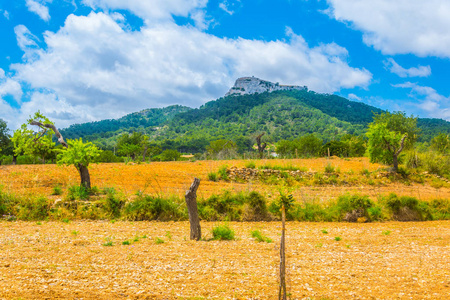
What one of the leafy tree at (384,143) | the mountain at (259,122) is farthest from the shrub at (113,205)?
the mountain at (259,122)

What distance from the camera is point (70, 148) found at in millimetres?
14414

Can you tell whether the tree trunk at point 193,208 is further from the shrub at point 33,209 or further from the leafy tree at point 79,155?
the shrub at point 33,209

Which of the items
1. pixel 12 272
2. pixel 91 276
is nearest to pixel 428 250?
pixel 91 276

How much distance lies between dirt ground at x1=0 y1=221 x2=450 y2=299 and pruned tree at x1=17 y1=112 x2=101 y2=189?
403cm

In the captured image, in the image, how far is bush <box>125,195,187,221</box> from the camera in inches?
527

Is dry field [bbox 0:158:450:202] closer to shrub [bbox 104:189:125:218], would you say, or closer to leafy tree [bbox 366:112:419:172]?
shrub [bbox 104:189:125:218]

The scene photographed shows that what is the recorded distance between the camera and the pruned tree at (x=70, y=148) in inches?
566

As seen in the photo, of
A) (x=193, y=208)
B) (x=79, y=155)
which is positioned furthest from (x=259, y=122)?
(x=193, y=208)

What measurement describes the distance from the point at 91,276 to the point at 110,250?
225 centimetres

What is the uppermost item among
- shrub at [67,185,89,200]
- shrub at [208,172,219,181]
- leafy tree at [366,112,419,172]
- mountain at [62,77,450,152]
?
mountain at [62,77,450,152]

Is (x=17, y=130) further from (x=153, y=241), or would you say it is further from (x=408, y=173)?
(x=408, y=173)

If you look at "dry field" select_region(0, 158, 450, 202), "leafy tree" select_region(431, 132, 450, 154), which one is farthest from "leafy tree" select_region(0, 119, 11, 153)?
"leafy tree" select_region(431, 132, 450, 154)

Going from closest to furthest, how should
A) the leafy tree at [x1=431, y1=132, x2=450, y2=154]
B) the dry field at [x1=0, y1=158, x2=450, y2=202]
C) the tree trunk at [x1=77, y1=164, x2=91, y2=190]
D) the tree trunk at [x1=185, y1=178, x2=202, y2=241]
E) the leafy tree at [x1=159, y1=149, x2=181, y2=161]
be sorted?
the tree trunk at [x1=185, y1=178, x2=202, y2=241], the tree trunk at [x1=77, y1=164, x2=91, y2=190], the dry field at [x1=0, y1=158, x2=450, y2=202], the leafy tree at [x1=431, y1=132, x2=450, y2=154], the leafy tree at [x1=159, y1=149, x2=181, y2=161]

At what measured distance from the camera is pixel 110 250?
805 cm
